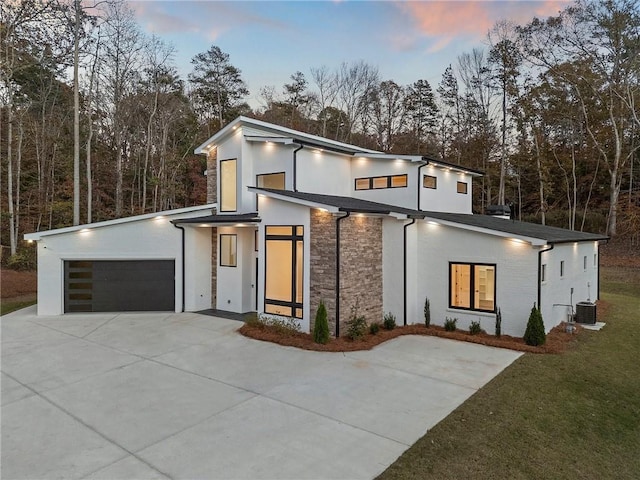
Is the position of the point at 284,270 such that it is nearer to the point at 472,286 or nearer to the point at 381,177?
the point at 472,286

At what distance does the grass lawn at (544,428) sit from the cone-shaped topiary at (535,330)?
1.92ft

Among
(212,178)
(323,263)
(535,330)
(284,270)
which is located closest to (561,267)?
(535,330)

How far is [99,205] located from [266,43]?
48.5ft

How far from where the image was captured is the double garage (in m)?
12.2

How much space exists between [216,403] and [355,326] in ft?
14.1

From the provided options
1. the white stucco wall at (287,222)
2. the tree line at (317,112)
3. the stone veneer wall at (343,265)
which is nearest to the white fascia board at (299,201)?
the white stucco wall at (287,222)

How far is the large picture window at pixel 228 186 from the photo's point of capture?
12.9 metres

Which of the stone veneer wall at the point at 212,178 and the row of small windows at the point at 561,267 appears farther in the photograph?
the stone veneer wall at the point at 212,178

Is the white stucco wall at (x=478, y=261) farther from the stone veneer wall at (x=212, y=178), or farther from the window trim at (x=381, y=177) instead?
the stone veneer wall at (x=212, y=178)

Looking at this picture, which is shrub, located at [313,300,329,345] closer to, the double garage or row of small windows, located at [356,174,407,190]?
the double garage

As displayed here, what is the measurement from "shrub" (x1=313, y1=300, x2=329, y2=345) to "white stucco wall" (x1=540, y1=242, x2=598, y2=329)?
5.21m

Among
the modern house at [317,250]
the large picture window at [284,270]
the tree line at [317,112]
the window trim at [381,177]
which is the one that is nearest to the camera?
the modern house at [317,250]

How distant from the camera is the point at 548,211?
2917 cm

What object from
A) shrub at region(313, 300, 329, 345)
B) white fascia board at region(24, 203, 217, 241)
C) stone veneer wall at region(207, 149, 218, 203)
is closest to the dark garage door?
white fascia board at region(24, 203, 217, 241)
